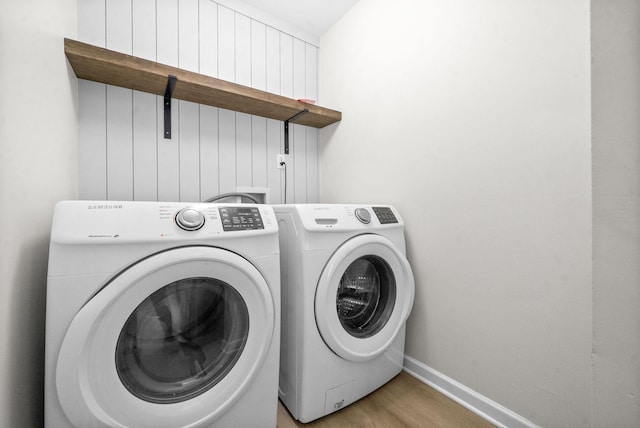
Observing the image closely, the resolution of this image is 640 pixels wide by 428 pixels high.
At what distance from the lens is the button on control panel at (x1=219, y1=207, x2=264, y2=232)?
867 mm

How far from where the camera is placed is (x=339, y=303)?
1.19m

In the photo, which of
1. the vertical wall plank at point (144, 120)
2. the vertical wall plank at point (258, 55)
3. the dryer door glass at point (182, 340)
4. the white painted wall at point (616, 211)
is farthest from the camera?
the vertical wall plank at point (258, 55)

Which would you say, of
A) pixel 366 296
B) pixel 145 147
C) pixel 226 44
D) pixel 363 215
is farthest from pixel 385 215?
pixel 226 44

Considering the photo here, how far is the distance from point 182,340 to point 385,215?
0.96 meters

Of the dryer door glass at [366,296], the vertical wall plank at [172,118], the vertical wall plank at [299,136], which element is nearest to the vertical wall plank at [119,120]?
the vertical wall plank at [172,118]

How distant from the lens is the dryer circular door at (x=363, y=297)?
3.45ft

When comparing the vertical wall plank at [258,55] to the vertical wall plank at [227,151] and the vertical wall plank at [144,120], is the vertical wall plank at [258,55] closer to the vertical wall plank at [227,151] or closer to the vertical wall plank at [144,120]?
the vertical wall plank at [227,151]

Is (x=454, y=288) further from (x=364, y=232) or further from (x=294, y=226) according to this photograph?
(x=294, y=226)

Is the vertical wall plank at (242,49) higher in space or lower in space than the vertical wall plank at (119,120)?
higher

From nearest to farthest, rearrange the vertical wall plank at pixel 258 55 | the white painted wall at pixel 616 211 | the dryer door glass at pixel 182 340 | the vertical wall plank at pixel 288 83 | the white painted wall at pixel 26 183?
the white painted wall at pixel 616 211 < the white painted wall at pixel 26 183 < the dryer door glass at pixel 182 340 < the vertical wall plank at pixel 258 55 < the vertical wall plank at pixel 288 83

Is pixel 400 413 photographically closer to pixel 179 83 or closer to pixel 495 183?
pixel 495 183

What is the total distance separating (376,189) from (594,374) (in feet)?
4.26

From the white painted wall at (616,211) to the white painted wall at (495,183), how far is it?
685mm

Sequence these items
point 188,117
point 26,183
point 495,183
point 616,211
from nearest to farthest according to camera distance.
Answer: point 616,211 < point 26,183 < point 495,183 < point 188,117
